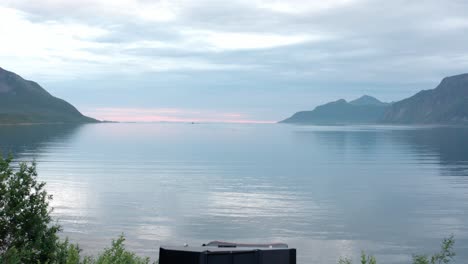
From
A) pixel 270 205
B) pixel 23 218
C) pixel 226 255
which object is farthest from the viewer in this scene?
pixel 270 205

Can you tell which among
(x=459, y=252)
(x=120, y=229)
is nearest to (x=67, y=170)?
(x=120, y=229)

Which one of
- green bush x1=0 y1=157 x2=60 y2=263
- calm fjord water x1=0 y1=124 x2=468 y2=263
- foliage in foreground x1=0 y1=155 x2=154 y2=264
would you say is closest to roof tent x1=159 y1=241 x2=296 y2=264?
foliage in foreground x1=0 y1=155 x2=154 y2=264

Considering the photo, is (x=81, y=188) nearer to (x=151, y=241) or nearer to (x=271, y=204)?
(x=271, y=204)

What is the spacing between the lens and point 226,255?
19.4 metres

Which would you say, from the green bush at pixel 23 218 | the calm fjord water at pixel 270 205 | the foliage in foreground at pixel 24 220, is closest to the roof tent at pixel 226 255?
the foliage in foreground at pixel 24 220

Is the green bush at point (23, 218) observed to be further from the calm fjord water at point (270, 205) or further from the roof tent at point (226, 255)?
the calm fjord water at point (270, 205)

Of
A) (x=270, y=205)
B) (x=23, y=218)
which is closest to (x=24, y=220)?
(x=23, y=218)

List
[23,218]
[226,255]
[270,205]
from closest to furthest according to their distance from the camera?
[226,255] → [23,218] → [270,205]

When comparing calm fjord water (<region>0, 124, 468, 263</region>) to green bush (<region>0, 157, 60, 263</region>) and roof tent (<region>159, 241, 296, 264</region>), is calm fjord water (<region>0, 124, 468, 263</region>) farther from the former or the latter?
roof tent (<region>159, 241, 296, 264</region>)

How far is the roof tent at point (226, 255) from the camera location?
1920cm

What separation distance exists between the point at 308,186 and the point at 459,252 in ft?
138

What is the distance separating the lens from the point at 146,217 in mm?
60000

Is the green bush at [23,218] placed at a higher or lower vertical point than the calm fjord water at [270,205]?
higher

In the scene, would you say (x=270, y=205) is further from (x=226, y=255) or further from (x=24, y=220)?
(x=226, y=255)
